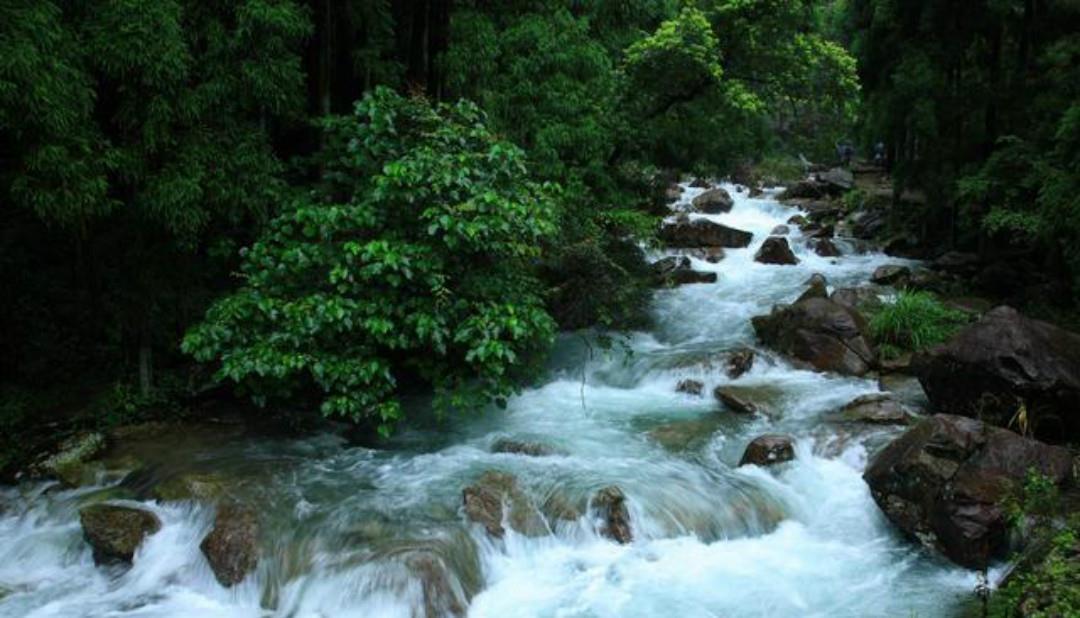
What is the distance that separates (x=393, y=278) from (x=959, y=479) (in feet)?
18.8

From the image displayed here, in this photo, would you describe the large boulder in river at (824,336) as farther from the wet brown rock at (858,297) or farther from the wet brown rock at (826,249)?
the wet brown rock at (826,249)

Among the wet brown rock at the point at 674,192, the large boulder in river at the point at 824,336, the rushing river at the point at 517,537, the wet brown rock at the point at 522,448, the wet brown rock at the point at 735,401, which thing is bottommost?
the rushing river at the point at 517,537

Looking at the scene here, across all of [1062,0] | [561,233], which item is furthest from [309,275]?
[1062,0]

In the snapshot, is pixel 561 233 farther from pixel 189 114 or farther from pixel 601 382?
pixel 189 114

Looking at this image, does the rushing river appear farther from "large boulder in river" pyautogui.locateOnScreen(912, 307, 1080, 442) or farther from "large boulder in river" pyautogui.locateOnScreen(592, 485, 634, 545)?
"large boulder in river" pyautogui.locateOnScreen(912, 307, 1080, 442)

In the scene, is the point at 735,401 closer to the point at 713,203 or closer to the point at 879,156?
the point at 713,203

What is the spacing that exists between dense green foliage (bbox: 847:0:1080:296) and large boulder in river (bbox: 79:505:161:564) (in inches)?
491

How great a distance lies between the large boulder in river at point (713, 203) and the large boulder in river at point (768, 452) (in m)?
17.9

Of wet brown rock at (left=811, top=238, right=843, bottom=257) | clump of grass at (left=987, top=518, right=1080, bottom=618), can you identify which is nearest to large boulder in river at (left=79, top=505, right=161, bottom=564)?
clump of grass at (left=987, top=518, right=1080, bottom=618)

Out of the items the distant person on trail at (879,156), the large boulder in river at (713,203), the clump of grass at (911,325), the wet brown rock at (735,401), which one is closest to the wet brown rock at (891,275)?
the clump of grass at (911,325)

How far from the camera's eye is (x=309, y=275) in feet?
28.3

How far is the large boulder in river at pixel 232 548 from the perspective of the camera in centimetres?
664

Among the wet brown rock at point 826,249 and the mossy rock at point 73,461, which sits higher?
the wet brown rock at point 826,249

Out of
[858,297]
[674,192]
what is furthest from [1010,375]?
[674,192]
